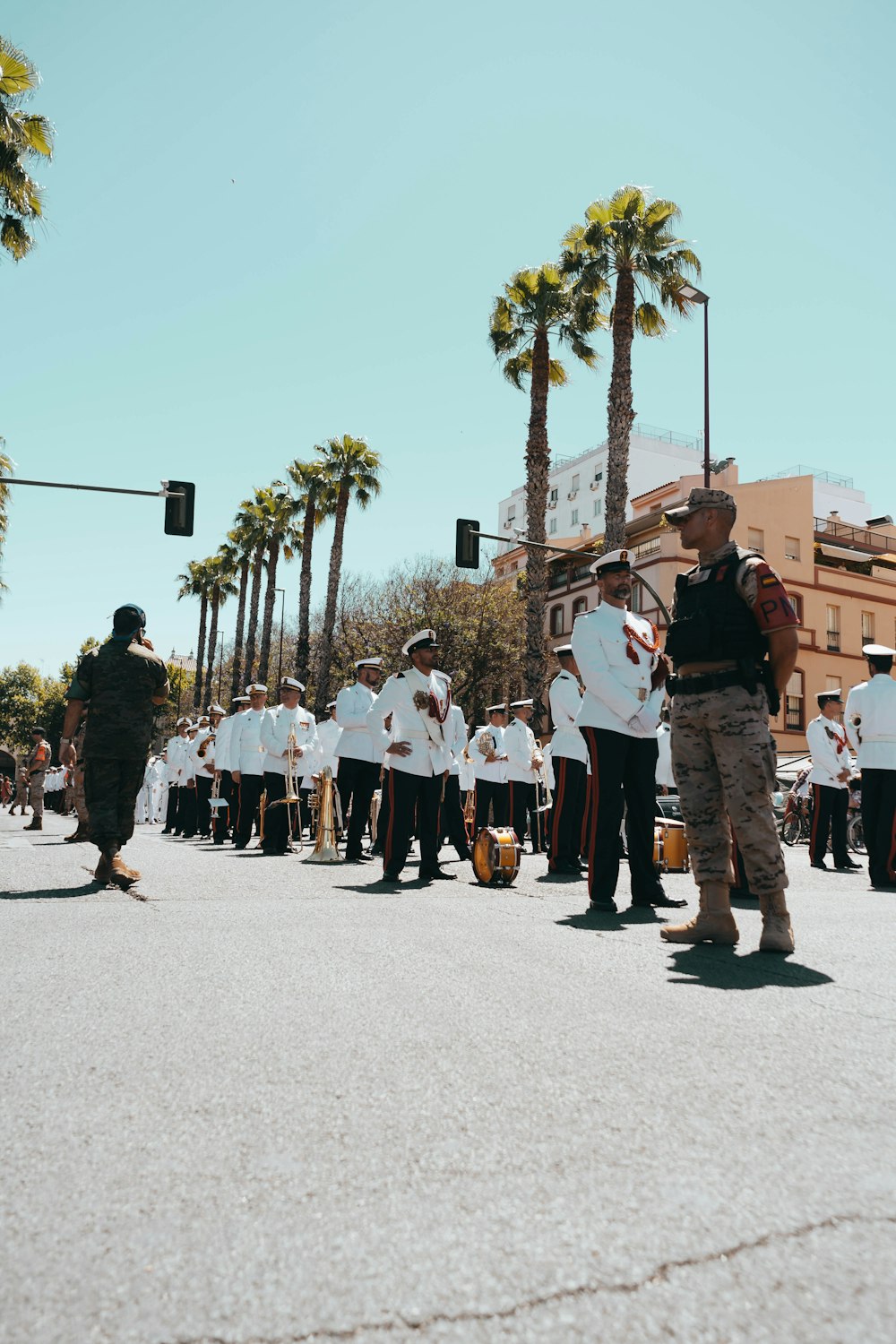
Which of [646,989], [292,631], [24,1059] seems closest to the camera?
[24,1059]

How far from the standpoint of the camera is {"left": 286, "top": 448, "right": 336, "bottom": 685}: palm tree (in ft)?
134

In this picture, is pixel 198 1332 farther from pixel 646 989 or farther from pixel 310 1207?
pixel 646 989

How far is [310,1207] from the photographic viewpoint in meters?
1.92

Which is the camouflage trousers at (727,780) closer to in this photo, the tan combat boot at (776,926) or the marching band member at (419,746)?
the tan combat boot at (776,926)

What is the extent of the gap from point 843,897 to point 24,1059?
6.29 m

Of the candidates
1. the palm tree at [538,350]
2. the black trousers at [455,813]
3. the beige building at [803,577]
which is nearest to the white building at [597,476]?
the beige building at [803,577]

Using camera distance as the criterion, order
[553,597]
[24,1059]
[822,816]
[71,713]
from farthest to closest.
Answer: [553,597]
[822,816]
[71,713]
[24,1059]

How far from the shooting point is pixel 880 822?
9844mm

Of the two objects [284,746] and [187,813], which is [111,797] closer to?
[284,746]

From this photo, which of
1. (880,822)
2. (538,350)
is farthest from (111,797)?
(538,350)

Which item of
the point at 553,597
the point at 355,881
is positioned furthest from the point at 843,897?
the point at 553,597

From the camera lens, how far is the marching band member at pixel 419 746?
30.3 feet

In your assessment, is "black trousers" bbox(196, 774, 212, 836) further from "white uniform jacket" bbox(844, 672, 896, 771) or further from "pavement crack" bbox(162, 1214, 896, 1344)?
"pavement crack" bbox(162, 1214, 896, 1344)

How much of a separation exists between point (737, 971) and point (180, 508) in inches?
727
